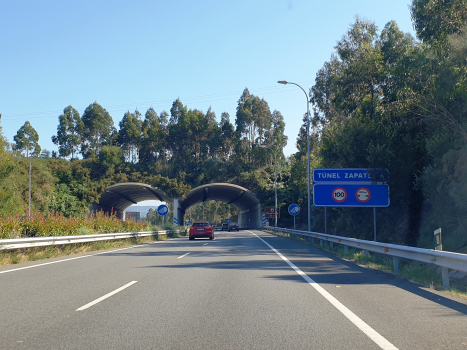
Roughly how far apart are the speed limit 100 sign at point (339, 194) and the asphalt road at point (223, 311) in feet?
33.3

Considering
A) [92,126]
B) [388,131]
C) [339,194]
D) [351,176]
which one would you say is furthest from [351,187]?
[92,126]

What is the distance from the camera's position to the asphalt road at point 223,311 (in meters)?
5.12

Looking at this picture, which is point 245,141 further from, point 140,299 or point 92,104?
point 140,299

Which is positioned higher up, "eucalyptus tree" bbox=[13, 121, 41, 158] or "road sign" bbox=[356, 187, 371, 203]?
"eucalyptus tree" bbox=[13, 121, 41, 158]

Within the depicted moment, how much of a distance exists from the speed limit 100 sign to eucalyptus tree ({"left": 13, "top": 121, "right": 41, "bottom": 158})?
69919 millimetres

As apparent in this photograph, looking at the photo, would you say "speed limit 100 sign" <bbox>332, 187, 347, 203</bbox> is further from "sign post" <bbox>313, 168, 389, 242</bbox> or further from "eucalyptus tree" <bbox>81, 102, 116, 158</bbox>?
"eucalyptus tree" <bbox>81, 102, 116, 158</bbox>

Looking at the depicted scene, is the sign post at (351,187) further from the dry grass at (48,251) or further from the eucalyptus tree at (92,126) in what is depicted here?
the eucalyptus tree at (92,126)

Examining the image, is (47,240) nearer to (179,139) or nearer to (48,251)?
(48,251)

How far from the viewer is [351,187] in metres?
21.1

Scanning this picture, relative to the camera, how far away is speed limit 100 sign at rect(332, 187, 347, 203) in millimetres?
Answer: 21125

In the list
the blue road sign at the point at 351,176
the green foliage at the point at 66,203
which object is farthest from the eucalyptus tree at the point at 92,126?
the blue road sign at the point at 351,176

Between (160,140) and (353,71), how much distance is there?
5346cm

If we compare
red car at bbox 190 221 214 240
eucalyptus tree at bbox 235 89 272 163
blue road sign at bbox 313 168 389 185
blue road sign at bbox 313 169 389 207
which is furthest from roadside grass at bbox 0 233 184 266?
eucalyptus tree at bbox 235 89 272 163

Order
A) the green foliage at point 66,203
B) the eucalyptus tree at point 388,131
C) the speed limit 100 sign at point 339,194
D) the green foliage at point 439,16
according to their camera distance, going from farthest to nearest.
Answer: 1. the green foliage at point 66,203
2. the speed limit 100 sign at point 339,194
3. the eucalyptus tree at point 388,131
4. the green foliage at point 439,16
